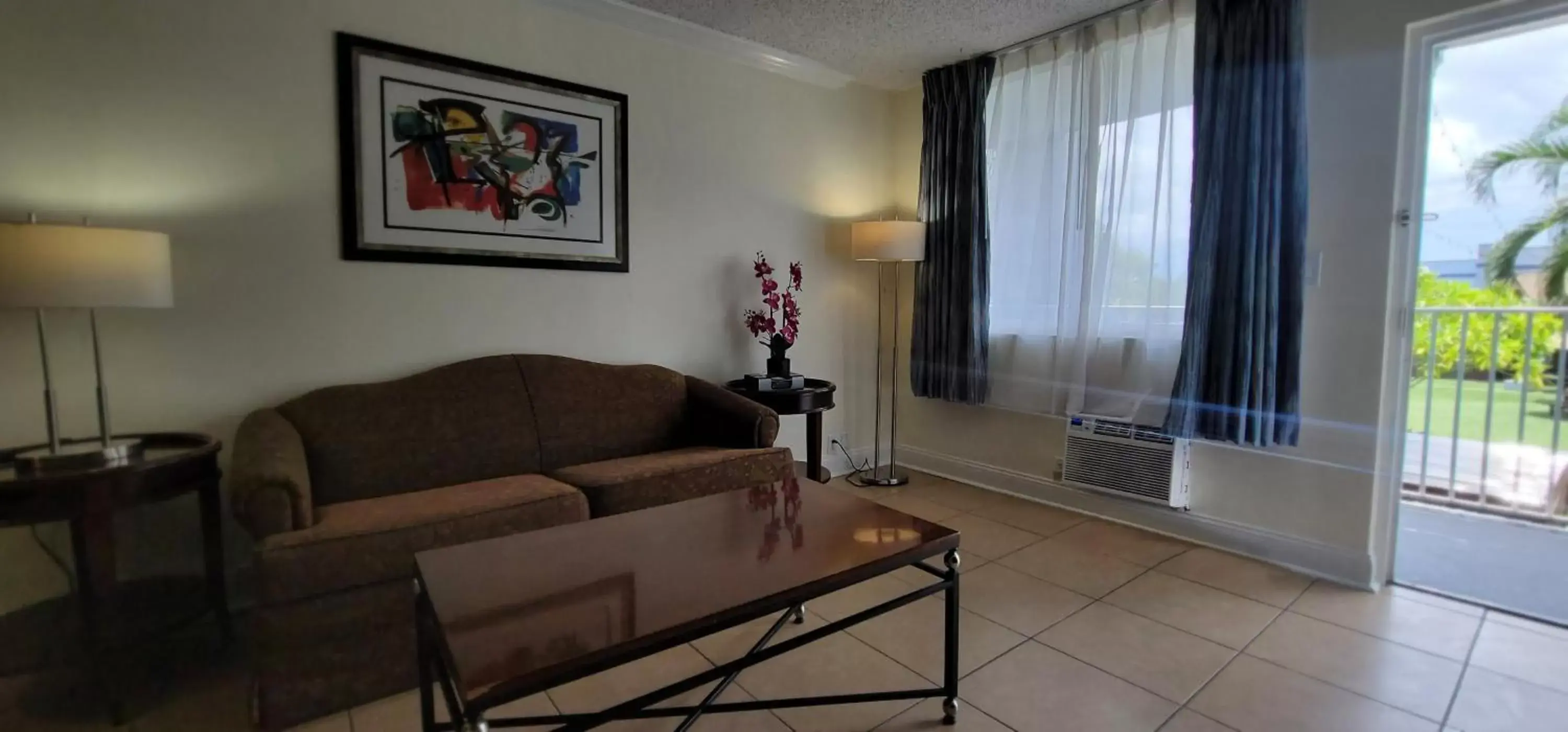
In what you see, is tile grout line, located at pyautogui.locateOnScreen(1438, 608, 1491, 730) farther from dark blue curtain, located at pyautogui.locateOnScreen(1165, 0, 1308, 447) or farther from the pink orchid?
the pink orchid

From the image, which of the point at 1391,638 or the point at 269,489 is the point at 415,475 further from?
the point at 1391,638

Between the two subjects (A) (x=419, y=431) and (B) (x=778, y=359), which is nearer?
(A) (x=419, y=431)

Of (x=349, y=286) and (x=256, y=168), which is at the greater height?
(x=256, y=168)

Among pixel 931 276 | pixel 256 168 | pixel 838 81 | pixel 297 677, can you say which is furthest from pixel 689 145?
pixel 297 677

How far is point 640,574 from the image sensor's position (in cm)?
146

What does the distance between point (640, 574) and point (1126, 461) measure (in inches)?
99.1

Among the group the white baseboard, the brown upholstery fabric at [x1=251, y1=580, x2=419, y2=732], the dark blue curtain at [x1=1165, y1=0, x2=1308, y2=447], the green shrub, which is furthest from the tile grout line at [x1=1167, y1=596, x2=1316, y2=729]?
the brown upholstery fabric at [x1=251, y1=580, x2=419, y2=732]

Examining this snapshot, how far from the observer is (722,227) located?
3.49 metres

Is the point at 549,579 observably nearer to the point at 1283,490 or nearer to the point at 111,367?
the point at 111,367

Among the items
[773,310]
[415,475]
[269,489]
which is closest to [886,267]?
[773,310]

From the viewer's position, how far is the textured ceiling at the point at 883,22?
2955mm

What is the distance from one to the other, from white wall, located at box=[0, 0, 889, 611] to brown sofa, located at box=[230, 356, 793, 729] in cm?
21

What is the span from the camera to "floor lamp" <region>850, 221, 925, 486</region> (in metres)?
3.66

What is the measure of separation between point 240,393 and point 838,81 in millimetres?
3179
